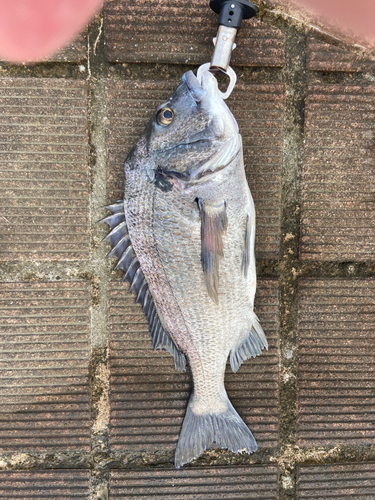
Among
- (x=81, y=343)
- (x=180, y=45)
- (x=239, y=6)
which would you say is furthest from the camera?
(x=81, y=343)

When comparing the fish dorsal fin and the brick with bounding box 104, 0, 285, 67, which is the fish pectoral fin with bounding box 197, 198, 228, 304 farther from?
the brick with bounding box 104, 0, 285, 67

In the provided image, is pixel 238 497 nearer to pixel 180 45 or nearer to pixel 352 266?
pixel 352 266

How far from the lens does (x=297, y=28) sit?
1.71m

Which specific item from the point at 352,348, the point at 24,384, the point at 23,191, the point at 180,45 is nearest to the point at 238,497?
the point at 352,348

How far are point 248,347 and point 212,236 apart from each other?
627mm

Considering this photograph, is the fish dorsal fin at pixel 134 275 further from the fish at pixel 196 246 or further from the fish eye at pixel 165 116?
the fish eye at pixel 165 116

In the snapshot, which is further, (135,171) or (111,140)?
(111,140)

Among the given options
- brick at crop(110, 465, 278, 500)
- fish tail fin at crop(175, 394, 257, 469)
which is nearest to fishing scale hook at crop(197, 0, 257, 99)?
fish tail fin at crop(175, 394, 257, 469)

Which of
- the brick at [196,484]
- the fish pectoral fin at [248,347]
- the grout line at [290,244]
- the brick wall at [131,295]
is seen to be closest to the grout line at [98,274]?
the brick wall at [131,295]

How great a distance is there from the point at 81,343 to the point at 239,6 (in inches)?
71.4

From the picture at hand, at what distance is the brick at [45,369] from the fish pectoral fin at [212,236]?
2.36ft

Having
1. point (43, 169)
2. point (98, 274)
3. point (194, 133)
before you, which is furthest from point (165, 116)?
point (98, 274)

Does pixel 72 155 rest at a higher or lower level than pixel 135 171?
higher

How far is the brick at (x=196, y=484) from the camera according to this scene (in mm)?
1801
